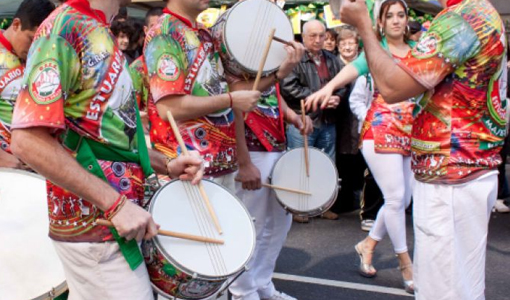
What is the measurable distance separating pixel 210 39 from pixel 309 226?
3.56 meters

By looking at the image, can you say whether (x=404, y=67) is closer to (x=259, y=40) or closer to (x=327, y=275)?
(x=259, y=40)

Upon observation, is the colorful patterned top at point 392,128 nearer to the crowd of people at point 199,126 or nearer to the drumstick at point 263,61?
the crowd of people at point 199,126

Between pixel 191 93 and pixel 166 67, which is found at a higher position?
pixel 166 67

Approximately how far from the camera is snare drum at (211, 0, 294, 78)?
3236 mm

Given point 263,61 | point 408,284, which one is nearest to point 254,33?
point 263,61

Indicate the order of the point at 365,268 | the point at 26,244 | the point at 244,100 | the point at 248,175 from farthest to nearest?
the point at 365,268 → the point at 248,175 → the point at 244,100 → the point at 26,244

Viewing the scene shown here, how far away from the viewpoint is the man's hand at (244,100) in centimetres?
305

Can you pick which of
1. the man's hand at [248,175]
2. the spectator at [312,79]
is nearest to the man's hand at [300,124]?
the man's hand at [248,175]

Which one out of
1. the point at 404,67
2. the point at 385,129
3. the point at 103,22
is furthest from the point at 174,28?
the point at 385,129

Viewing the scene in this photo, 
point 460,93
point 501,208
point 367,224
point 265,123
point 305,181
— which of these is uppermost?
point 460,93

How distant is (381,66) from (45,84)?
1.25 m

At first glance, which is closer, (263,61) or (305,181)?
(263,61)

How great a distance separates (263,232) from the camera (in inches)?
162

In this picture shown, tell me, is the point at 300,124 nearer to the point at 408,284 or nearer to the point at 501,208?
the point at 408,284
